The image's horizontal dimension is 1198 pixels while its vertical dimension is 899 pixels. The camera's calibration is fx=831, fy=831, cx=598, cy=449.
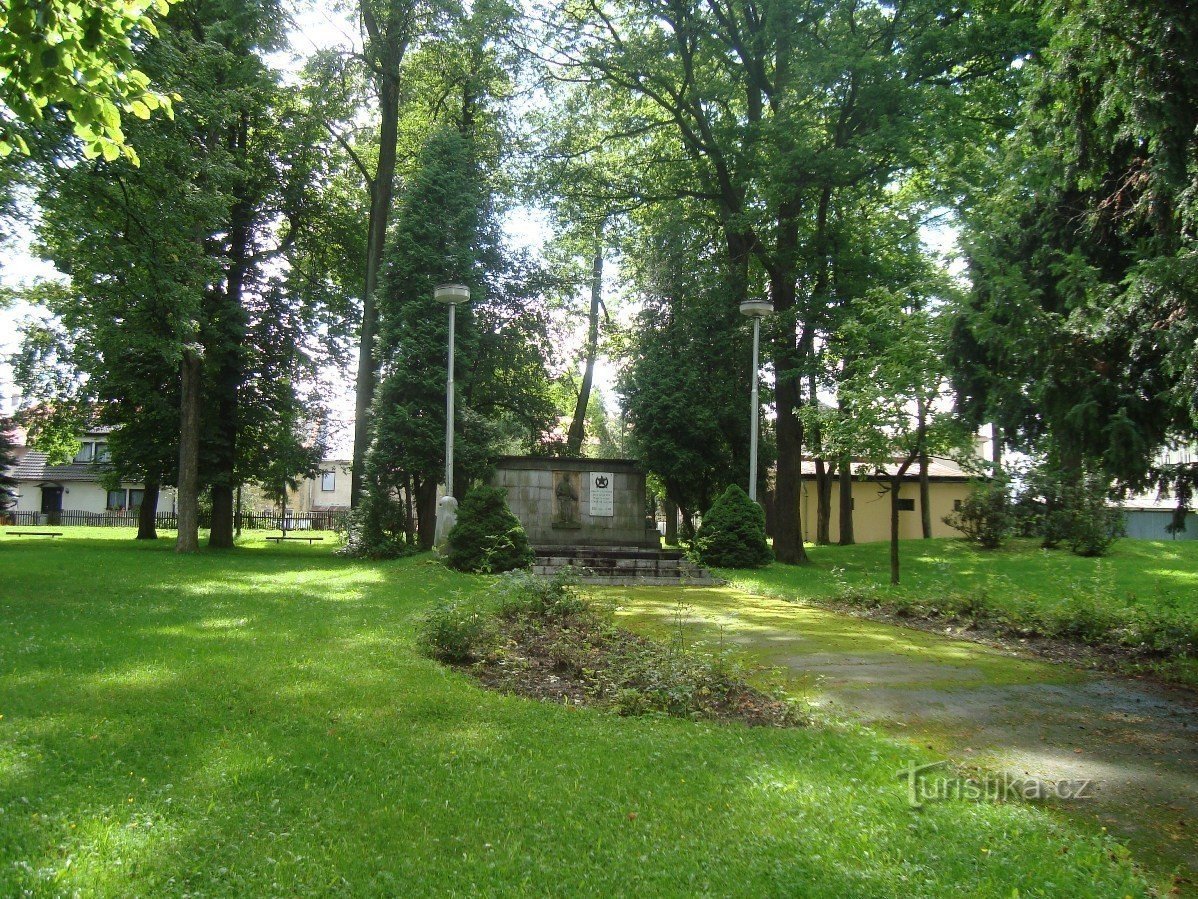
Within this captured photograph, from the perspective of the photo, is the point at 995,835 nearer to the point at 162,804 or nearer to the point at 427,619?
the point at 162,804

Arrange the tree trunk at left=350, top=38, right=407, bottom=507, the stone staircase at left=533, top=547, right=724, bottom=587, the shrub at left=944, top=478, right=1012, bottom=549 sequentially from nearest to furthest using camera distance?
the stone staircase at left=533, top=547, right=724, bottom=587
the shrub at left=944, top=478, right=1012, bottom=549
the tree trunk at left=350, top=38, right=407, bottom=507

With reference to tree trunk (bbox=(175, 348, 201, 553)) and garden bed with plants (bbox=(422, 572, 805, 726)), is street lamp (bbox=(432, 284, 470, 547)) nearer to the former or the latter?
tree trunk (bbox=(175, 348, 201, 553))

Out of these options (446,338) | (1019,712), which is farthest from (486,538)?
(1019,712)

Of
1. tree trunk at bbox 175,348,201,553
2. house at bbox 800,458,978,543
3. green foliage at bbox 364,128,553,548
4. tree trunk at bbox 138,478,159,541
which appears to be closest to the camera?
green foliage at bbox 364,128,553,548

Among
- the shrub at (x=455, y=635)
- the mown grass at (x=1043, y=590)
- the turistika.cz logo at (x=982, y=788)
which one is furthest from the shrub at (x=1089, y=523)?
the turistika.cz logo at (x=982, y=788)

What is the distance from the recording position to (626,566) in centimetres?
1780

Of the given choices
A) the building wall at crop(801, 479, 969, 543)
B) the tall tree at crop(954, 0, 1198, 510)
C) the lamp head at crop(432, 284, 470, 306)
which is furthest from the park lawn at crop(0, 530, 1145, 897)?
the building wall at crop(801, 479, 969, 543)

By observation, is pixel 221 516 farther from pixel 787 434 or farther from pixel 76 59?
pixel 76 59

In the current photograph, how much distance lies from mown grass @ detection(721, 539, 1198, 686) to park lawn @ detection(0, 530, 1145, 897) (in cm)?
477

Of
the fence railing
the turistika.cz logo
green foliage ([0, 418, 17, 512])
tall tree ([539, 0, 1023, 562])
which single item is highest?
tall tree ([539, 0, 1023, 562])

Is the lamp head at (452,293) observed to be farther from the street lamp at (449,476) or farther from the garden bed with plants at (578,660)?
the garden bed with plants at (578,660)

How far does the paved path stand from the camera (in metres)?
3.94

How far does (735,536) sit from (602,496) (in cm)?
439

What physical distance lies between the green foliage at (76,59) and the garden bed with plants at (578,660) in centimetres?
444
